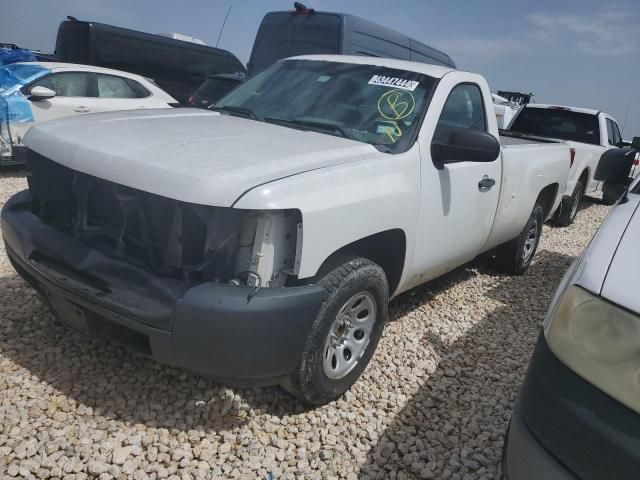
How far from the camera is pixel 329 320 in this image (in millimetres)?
2287

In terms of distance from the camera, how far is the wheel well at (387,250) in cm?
267

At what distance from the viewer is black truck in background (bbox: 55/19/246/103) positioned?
1013 centimetres

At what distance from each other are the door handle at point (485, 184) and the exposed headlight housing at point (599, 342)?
1.97 metres

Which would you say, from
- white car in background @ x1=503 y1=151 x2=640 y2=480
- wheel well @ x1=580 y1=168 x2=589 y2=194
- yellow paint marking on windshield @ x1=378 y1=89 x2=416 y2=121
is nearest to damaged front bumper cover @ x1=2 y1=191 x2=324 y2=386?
white car in background @ x1=503 y1=151 x2=640 y2=480

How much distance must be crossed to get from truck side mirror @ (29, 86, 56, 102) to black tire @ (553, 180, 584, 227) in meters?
7.35

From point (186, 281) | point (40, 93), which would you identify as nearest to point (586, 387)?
point (186, 281)

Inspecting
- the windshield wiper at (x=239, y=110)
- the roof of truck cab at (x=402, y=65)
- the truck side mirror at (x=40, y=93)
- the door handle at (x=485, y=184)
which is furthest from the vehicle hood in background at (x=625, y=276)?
the truck side mirror at (x=40, y=93)

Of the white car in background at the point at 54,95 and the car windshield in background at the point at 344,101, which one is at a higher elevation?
the car windshield in background at the point at 344,101

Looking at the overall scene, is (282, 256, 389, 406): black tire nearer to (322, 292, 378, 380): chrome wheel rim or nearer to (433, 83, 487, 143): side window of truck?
(322, 292, 378, 380): chrome wheel rim

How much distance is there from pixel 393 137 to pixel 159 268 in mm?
1487

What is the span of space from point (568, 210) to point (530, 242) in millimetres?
3175

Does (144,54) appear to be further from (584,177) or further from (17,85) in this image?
(584,177)

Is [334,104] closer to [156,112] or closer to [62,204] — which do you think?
[156,112]

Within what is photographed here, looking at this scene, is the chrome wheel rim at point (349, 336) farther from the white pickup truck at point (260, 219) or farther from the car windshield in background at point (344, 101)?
the car windshield in background at point (344, 101)
